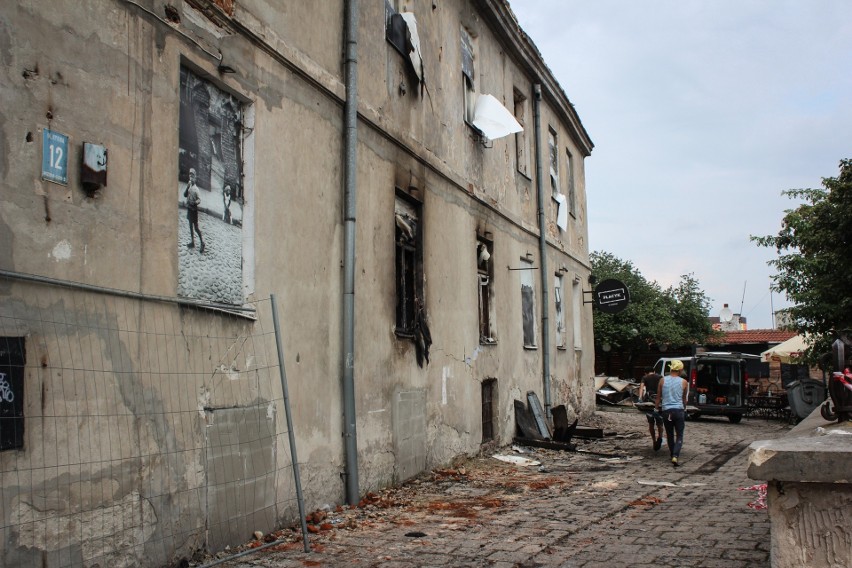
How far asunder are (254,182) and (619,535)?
430cm

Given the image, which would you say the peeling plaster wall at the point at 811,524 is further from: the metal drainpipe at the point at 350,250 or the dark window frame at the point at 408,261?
the dark window frame at the point at 408,261

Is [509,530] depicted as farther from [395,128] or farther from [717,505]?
[395,128]

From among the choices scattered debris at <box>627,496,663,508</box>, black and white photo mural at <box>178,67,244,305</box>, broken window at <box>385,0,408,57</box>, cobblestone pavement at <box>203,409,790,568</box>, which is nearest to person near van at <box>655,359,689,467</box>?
cobblestone pavement at <box>203,409,790,568</box>

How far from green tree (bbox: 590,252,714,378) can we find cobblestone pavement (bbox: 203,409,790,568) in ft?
76.8

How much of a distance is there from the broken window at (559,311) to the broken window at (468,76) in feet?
19.0

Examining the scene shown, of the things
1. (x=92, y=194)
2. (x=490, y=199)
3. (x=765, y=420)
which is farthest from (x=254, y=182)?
(x=765, y=420)

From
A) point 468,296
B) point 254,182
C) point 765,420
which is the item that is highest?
point 254,182

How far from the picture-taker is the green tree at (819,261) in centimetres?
1458

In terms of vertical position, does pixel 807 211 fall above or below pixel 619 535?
above

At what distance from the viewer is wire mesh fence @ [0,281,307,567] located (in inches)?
167

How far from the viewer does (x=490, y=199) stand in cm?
1280

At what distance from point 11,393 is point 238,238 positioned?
2527mm

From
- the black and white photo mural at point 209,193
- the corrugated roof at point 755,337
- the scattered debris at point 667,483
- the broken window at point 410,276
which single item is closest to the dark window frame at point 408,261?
the broken window at point 410,276

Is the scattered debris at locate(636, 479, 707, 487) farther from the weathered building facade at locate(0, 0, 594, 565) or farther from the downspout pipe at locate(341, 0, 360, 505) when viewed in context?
the downspout pipe at locate(341, 0, 360, 505)
